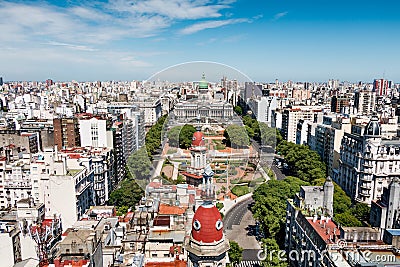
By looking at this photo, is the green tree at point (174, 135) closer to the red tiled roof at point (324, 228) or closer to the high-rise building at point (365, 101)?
the red tiled roof at point (324, 228)

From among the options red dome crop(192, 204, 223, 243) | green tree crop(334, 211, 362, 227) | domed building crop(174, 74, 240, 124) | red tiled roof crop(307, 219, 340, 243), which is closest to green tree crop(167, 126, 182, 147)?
domed building crop(174, 74, 240, 124)

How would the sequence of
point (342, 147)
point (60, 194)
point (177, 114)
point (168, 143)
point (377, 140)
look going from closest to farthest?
1. point (168, 143)
2. point (177, 114)
3. point (60, 194)
4. point (377, 140)
5. point (342, 147)

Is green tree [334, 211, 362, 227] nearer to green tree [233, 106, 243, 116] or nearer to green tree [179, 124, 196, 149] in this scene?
green tree [233, 106, 243, 116]

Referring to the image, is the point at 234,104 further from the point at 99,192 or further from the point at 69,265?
the point at 99,192

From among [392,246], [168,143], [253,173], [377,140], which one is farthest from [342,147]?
[168,143]

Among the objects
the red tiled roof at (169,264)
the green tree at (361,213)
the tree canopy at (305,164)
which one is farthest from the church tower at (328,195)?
the tree canopy at (305,164)

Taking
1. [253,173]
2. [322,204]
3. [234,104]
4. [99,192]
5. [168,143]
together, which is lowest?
[99,192]
